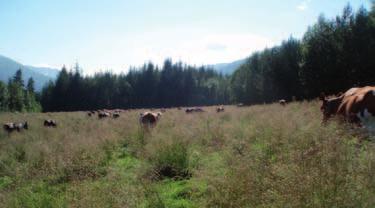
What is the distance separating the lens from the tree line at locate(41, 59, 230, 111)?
8844 cm

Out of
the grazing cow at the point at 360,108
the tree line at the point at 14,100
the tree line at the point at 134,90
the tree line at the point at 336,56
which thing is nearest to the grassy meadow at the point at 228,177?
the grazing cow at the point at 360,108

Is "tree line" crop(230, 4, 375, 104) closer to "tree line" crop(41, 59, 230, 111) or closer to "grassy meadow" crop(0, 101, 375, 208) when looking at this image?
"grassy meadow" crop(0, 101, 375, 208)

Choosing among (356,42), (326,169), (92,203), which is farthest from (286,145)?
(356,42)

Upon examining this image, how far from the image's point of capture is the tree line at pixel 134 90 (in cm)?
8844

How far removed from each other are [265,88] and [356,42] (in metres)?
18.8

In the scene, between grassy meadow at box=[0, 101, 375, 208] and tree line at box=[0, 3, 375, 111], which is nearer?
grassy meadow at box=[0, 101, 375, 208]

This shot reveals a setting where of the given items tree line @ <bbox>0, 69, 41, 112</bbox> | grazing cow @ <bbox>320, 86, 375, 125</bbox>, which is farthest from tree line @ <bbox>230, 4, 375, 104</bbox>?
tree line @ <bbox>0, 69, 41, 112</bbox>

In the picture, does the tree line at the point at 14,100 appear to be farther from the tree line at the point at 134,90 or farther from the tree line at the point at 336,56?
the tree line at the point at 336,56

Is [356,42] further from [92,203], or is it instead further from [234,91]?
[92,203]

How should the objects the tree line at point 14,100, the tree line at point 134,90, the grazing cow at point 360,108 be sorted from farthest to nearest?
the tree line at point 134,90, the tree line at point 14,100, the grazing cow at point 360,108

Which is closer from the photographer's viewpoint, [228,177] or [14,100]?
[228,177]

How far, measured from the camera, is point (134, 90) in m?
94.2

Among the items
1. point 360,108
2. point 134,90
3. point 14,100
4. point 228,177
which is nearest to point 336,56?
point 360,108

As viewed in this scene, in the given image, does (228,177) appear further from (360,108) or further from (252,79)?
(252,79)
